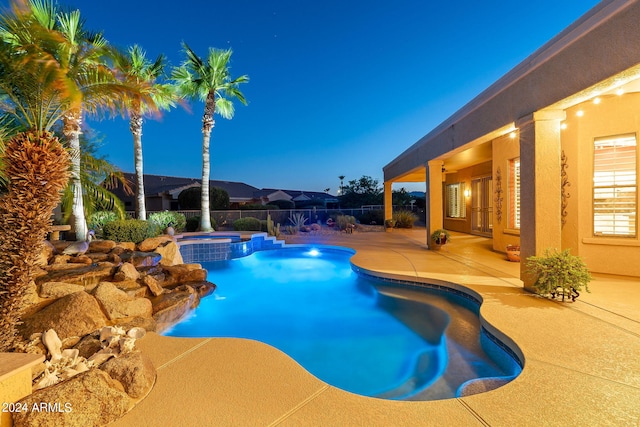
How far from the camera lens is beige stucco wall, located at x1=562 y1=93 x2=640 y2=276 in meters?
5.59

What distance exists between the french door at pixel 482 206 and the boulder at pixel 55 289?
13011 mm

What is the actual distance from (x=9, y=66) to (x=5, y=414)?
154 inches

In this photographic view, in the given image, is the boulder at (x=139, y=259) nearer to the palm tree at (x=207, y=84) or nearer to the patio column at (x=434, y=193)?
the palm tree at (x=207, y=84)

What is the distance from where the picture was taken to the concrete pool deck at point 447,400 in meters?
1.99

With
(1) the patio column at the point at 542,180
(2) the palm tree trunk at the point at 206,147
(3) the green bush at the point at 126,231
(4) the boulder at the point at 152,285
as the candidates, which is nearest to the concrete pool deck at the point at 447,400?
(1) the patio column at the point at 542,180

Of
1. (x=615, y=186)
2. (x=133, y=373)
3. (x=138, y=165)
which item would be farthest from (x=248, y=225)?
(x=615, y=186)

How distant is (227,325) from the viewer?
17.3 feet

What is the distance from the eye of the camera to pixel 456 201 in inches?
598

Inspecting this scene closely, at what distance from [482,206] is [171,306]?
12460mm

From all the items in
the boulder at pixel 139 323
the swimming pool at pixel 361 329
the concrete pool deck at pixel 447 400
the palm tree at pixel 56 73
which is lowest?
the swimming pool at pixel 361 329

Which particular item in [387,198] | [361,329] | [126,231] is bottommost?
[361,329]

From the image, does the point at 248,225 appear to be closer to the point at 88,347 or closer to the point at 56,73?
the point at 56,73

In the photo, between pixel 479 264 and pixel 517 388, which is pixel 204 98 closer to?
pixel 479 264

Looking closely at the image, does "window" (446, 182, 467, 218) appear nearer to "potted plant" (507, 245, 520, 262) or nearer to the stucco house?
the stucco house
